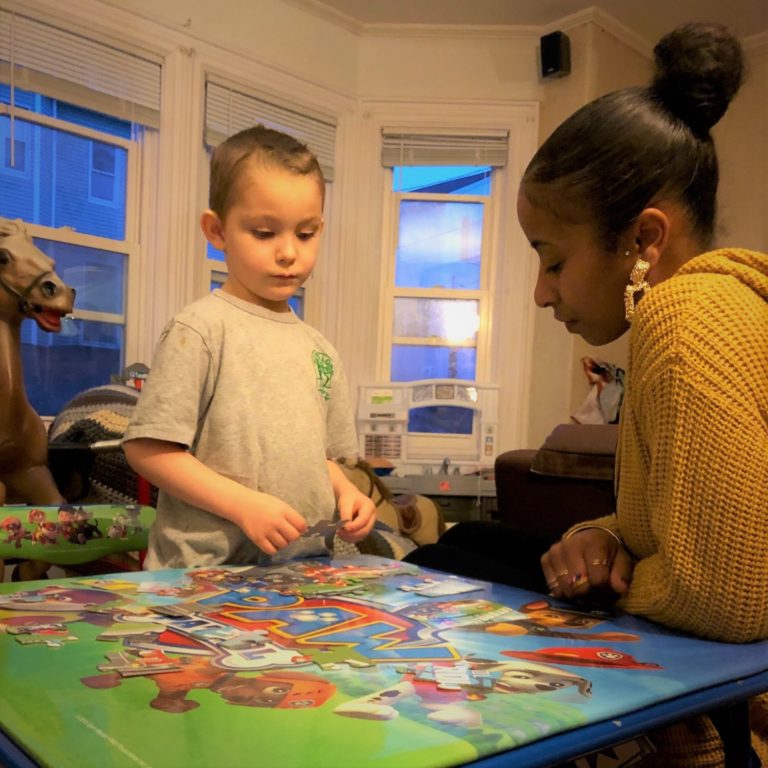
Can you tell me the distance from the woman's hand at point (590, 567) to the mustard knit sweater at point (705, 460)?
5 centimetres

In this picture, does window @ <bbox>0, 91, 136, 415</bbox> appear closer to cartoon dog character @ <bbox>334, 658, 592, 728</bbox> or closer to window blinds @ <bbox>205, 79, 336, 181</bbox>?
window blinds @ <bbox>205, 79, 336, 181</bbox>

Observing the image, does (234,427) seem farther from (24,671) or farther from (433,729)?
(433,729)

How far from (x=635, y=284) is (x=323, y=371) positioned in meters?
0.45

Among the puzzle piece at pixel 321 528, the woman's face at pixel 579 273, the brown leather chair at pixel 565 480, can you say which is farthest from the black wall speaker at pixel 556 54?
the puzzle piece at pixel 321 528

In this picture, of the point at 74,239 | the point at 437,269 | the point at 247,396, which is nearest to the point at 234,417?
the point at 247,396

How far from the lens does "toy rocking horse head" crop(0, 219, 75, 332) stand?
77.8 inches

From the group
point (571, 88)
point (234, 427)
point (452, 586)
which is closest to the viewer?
point (452, 586)

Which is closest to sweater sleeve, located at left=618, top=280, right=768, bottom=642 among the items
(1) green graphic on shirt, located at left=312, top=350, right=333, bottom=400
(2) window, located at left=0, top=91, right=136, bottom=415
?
(1) green graphic on shirt, located at left=312, top=350, right=333, bottom=400

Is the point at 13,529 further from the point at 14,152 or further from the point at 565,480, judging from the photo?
the point at 14,152

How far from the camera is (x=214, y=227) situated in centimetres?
106

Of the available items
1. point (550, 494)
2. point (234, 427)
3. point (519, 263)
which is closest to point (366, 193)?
point (519, 263)

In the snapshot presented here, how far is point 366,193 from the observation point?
397cm

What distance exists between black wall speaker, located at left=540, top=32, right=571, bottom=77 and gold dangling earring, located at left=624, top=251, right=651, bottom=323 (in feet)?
10.9

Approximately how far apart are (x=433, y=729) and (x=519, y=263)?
3.75 m
